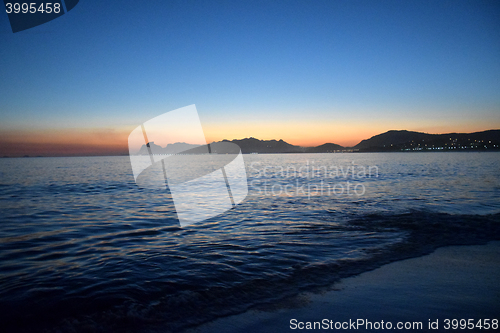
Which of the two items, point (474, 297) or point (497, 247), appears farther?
point (497, 247)

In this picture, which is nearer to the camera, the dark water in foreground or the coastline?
the coastline

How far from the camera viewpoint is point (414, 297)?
454cm

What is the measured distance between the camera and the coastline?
3955 mm

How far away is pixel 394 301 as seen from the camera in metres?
4.42

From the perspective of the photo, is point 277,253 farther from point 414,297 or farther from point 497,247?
point 497,247

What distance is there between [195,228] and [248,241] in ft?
9.05

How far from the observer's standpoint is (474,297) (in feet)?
14.8

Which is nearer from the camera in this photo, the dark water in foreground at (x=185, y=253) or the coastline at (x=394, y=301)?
the coastline at (x=394, y=301)

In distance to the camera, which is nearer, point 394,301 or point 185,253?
point 394,301

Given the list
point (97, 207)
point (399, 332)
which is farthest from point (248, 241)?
point (97, 207)

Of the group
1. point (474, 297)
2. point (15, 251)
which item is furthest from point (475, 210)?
point (15, 251)

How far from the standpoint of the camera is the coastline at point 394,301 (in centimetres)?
396

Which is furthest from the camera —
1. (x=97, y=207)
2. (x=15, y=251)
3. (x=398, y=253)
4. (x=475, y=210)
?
(x=97, y=207)

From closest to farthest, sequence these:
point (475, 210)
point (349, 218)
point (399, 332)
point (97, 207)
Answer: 1. point (399, 332)
2. point (349, 218)
3. point (475, 210)
4. point (97, 207)
